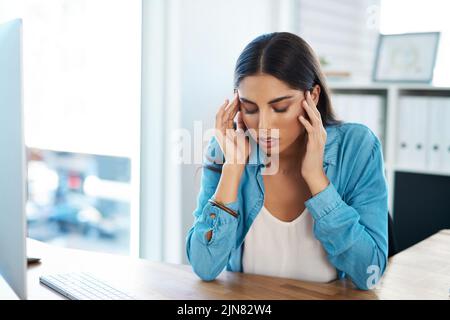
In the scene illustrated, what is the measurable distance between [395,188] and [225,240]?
165 cm

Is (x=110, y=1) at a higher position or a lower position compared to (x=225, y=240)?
higher

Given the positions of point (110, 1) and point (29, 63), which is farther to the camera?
point (29, 63)

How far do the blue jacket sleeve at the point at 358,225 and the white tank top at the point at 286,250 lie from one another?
0.09 m

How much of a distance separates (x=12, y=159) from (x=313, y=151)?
717 millimetres

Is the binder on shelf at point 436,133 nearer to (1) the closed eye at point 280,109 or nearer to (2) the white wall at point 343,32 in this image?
(2) the white wall at point 343,32

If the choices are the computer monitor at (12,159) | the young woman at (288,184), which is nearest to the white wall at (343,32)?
the young woman at (288,184)

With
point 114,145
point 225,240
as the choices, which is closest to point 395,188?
point 114,145

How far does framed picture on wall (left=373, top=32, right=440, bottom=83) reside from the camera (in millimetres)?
2604

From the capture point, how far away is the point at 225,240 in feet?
4.41

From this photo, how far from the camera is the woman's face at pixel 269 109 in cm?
130

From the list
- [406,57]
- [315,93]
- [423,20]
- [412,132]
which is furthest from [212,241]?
[423,20]

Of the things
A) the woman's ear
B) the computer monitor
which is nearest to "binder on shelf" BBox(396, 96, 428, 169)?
the woman's ear

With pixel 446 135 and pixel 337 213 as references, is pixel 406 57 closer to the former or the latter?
pixel 446 135
